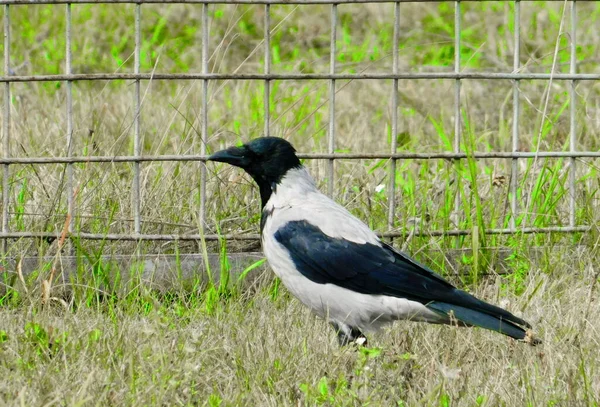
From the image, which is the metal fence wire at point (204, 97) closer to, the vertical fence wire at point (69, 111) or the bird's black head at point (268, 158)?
the vertical fence wire at point (69, 111)

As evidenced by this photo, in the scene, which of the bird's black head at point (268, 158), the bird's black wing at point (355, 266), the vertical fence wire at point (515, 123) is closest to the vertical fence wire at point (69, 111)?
the bird's black head at point (268, 158)

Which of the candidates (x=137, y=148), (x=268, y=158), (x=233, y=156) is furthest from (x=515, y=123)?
(x=137, y=148)

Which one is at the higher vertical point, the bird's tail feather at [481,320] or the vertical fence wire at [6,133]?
the vertical fence wire at [6,133]

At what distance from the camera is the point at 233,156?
431cm

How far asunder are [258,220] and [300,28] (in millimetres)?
4025

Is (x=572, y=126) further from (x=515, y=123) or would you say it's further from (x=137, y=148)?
(x=137, y=148)

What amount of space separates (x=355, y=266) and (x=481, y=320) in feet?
1.67

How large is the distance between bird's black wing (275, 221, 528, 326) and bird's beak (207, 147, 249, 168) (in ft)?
1.32

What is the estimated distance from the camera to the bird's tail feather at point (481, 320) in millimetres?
3750

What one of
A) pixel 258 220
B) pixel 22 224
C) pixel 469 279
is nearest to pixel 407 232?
pixel 469 279

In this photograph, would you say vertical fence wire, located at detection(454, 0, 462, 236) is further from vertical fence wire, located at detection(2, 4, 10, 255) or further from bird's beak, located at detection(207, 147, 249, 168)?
vertical fence wire, located at detection(2, 4, 10, 255)

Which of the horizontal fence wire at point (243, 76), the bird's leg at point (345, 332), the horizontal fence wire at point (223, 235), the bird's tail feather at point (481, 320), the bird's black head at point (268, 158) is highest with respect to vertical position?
the horizontal fence wire at point (243, 76)

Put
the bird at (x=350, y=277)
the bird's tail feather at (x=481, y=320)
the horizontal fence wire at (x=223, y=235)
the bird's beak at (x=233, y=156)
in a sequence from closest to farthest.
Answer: the bird's tail feather at (x=481, y=320), the bird at (x=350, y=277), the bird's beak at (x=233, y=156), the horizontal fence wire at (x=223, y=235)

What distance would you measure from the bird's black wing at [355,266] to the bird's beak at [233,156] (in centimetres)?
40
